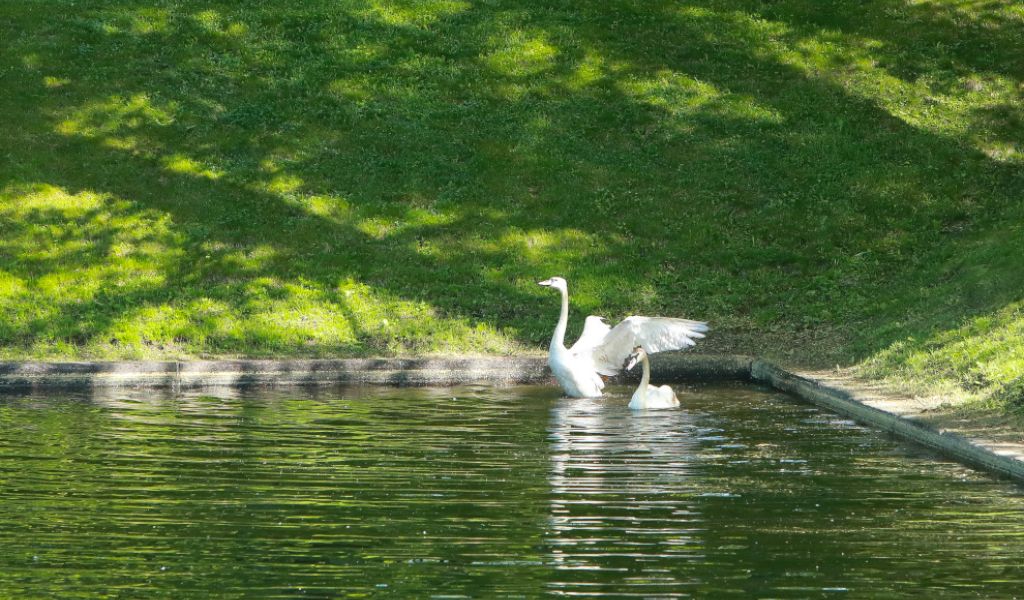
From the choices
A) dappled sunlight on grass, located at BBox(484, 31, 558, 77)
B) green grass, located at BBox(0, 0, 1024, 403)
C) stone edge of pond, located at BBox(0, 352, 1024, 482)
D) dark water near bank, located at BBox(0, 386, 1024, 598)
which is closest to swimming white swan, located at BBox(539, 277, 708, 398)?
dark water near bank, located at BBox(0, 386, 1024, 598)

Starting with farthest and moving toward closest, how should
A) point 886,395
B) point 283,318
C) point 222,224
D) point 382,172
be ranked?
point 382,172 < point 222,224 < point 283,318 < point 886,395

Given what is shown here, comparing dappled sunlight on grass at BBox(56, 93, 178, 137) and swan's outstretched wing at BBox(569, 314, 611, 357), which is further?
dappled sunlight on grass at BBox(56, 93, 178, 137)

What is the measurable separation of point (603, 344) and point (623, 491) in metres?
6.35

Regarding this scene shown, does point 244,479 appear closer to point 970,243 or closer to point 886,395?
point 886,395

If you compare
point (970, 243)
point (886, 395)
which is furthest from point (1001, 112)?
point (886, 395)

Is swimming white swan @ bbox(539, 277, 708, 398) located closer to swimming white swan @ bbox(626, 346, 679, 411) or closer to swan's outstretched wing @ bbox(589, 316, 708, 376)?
swan's outstretched wing @ bbox(589, 316, 708, 376)

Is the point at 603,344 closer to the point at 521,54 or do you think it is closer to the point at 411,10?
the point at 521,54

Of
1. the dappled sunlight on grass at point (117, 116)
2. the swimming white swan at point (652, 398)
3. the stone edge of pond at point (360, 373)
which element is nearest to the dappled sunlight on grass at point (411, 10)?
the dappled sunlight on grass at point (117, 116)

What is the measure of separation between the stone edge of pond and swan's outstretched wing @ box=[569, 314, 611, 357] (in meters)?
1.42

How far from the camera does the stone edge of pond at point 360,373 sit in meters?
17.1

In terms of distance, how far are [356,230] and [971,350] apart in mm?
10270

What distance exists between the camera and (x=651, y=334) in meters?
16.7

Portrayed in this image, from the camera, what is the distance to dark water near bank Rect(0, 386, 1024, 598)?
26.5 ft

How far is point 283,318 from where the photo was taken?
65.3ft
